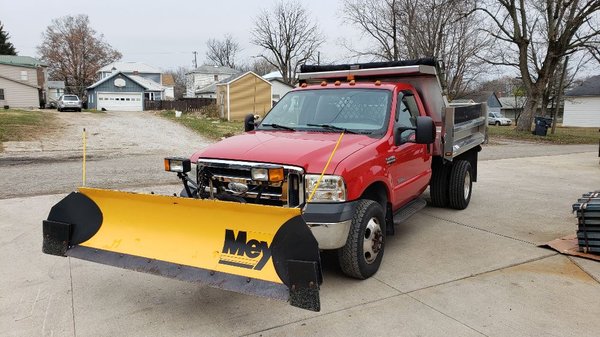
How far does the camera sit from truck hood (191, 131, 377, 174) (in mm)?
4059

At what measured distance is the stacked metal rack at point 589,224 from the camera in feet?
16.7

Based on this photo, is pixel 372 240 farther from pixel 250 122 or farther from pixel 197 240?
pixel 250 122

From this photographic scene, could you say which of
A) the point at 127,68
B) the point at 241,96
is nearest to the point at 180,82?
the point at 127,68

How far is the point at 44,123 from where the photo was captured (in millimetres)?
23922

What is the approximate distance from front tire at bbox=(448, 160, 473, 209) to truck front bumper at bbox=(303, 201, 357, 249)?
385 centimetres

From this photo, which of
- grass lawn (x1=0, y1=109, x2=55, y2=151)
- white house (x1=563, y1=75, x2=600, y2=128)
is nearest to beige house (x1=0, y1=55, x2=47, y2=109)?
grass lawn (x1=0, y1=109, x2=55, y2=151)

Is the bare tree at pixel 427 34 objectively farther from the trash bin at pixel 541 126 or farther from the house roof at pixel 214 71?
the house roof at pixel 214 71

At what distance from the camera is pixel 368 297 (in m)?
4.12

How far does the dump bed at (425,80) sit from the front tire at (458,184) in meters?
0.35

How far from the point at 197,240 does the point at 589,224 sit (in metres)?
4.40

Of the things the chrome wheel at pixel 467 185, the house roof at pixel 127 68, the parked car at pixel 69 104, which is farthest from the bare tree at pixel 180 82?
the chrome wheel at pixel 467 185

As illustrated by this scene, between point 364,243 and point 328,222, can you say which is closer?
point 328,222

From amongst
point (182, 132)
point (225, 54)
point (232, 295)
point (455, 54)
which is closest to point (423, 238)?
point (232, 295)

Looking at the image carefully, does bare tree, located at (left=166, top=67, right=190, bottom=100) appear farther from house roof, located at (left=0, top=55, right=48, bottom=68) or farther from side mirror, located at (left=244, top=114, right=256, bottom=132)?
side mirror, located at (left=244, top=114, right=256, bottom=132)
